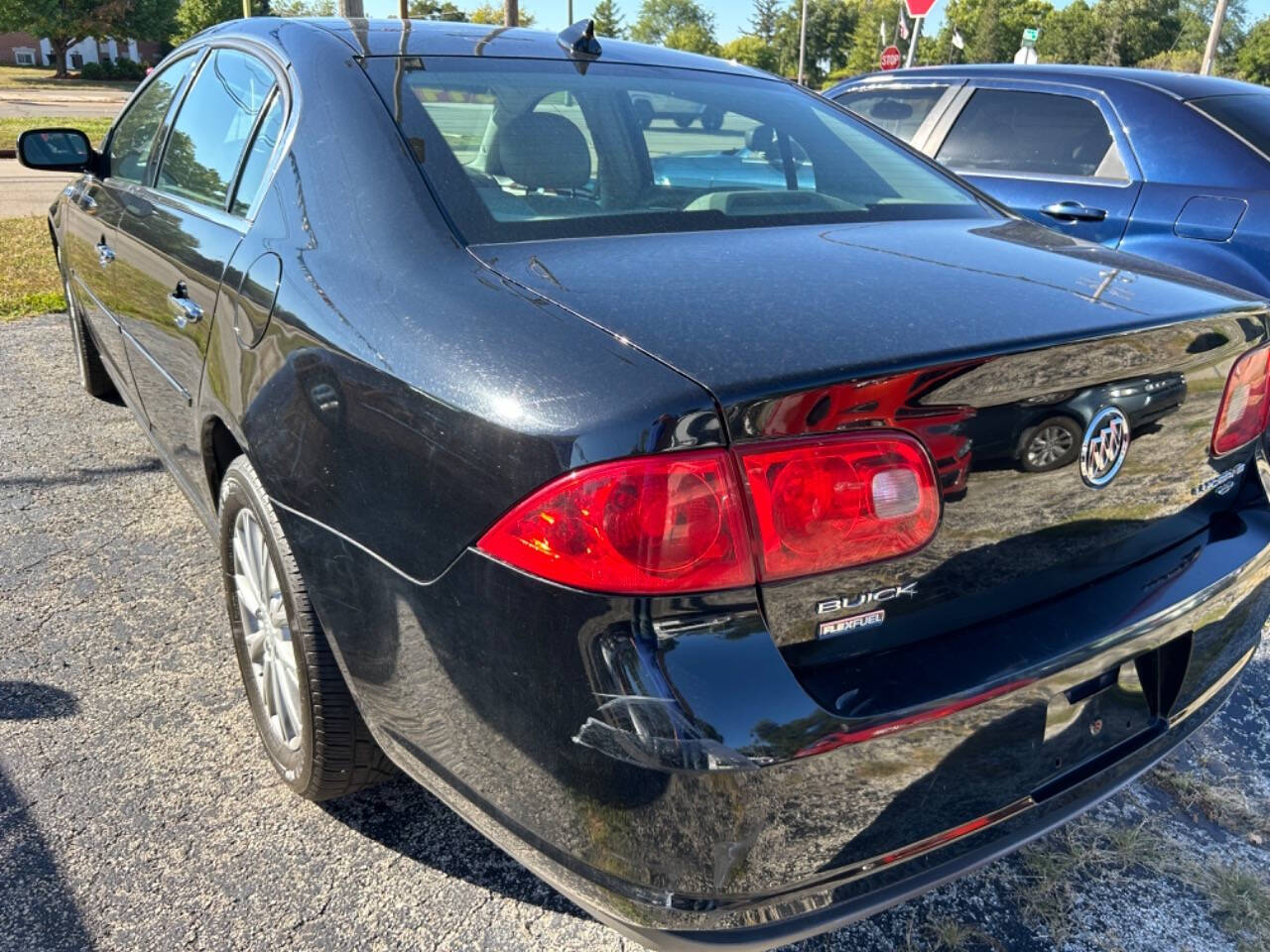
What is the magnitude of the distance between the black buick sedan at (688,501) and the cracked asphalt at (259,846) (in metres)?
0.21

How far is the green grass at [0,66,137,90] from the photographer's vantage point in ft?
145

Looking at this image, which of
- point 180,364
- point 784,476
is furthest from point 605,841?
point 180,364

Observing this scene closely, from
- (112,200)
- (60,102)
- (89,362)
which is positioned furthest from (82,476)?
(60,102)

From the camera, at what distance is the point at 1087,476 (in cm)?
165

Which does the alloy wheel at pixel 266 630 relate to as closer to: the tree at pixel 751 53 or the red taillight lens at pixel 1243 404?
the red taillight lens at pixel 1243 404

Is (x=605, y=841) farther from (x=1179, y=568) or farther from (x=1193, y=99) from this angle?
(x=1193, y=99)

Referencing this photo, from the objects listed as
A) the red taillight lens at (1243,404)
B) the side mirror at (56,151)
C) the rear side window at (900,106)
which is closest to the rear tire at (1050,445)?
the red taillight lens at (1243,404)

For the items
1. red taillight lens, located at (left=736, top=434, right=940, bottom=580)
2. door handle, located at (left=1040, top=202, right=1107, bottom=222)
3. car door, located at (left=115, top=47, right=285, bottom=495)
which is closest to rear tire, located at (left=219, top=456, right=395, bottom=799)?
car door, located at (left=115, top=47, right=285, bottom=495)

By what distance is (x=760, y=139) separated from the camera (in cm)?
269

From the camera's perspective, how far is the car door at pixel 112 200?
329 centimetres

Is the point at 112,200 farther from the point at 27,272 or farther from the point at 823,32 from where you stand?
the point at 823,32

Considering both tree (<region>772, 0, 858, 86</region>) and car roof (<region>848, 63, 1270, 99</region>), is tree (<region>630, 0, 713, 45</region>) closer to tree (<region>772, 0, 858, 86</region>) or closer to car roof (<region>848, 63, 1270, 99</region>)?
tree (<region>772, 0, 858, 86</region>)

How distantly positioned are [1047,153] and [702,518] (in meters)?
4.23

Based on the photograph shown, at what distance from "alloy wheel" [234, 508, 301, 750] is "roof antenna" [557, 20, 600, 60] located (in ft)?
4.53
